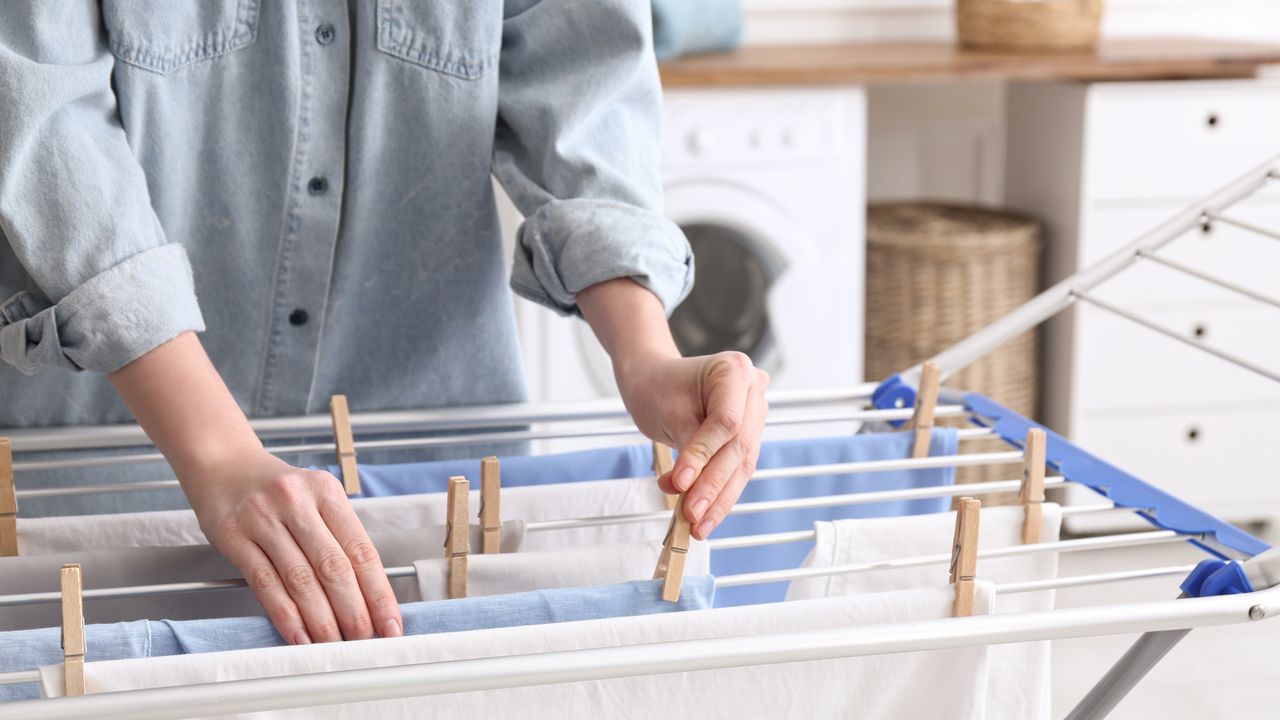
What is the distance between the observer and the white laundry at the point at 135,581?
0.74m

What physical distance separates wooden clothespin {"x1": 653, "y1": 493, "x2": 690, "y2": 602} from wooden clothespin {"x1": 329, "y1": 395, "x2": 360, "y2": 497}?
0.28 meters

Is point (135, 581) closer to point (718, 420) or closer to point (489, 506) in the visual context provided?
point (489, 506)

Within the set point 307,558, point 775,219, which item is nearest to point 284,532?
point 307,558

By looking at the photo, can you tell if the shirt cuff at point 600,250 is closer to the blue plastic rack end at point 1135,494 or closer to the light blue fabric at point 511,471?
the light blue fabric at point 511,471

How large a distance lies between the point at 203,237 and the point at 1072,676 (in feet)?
5.13

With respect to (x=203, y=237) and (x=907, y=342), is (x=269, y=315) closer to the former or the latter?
(x=203, y=237)

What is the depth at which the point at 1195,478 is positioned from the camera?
2.56 m

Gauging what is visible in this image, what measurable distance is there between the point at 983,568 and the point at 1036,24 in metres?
1.94

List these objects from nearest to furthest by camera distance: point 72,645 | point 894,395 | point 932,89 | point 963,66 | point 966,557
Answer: point 72,645, point 966,557, point 894,395, point 963,66, point 932,89

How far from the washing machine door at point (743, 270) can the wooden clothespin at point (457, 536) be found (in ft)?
5.25

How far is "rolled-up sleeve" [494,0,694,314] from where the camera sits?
2.90 feet

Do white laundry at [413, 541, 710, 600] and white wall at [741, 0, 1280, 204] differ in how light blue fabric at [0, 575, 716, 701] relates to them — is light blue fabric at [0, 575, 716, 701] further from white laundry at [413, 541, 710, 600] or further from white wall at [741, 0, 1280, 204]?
white wall at [741, 0, 1280, 204]

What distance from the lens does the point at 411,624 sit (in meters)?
0.67

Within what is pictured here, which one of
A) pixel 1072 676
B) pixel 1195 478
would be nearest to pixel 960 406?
pixel 1072 676
